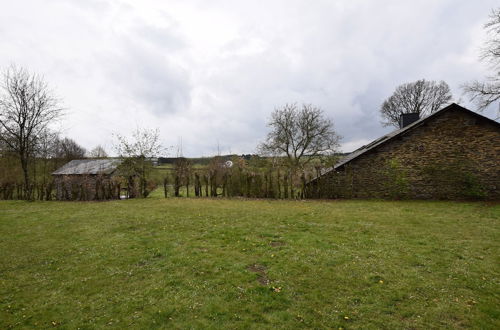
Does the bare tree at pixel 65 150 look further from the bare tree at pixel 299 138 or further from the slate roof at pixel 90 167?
the bare tree at pixel 299 138

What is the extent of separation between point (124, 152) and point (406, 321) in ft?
76.5

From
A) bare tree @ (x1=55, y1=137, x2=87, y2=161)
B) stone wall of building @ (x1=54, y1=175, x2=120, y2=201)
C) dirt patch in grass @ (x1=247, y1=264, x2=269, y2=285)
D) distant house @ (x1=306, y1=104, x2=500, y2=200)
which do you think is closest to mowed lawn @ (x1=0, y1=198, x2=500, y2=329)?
dirt patch in grass @ (x1=247, y1=264, x2=269, y2=285)

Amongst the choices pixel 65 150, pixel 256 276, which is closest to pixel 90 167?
pixel 65 150

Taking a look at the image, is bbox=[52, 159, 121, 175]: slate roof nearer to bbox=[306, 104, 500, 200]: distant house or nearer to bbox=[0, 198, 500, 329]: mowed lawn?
bbox=[0, 198, 500, 329]: mowed lawn

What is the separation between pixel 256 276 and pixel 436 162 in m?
16.7

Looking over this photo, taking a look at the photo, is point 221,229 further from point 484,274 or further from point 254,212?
point 484,274

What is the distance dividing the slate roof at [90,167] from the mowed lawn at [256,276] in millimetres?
15861

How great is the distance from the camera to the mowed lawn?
386cm

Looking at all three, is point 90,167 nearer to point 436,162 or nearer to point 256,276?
point 256,276

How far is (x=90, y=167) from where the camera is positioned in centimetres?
2745

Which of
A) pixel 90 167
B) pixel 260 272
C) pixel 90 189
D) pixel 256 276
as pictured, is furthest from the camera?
pixel 90 167

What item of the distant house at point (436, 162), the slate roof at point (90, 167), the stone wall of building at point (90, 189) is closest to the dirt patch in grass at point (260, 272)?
the distant house at point (436, 162)

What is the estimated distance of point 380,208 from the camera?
42.6ft

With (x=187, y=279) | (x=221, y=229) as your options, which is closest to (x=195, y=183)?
(x=221, y=229)
